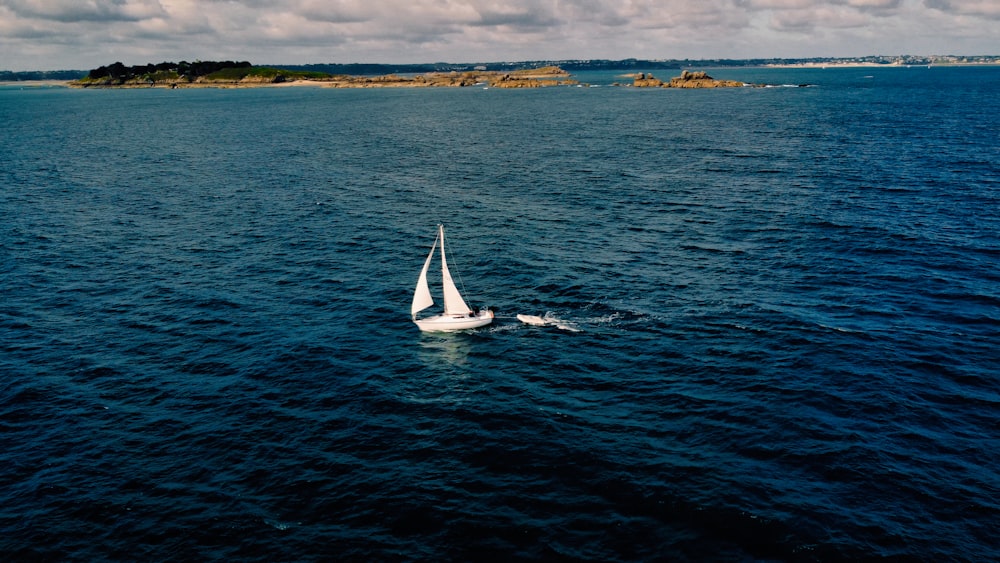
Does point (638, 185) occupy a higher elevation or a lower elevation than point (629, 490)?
higher

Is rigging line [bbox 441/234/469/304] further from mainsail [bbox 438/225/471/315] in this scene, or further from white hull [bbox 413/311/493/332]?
white hull [bbox 413/311/493/332]

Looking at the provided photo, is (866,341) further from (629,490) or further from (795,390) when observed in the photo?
(629,490)

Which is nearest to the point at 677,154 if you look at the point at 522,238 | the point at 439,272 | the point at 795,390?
the point at 522,238

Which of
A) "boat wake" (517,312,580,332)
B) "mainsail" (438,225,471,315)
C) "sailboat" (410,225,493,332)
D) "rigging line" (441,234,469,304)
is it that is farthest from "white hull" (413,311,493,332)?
"rigging line" (441,234,469,304)

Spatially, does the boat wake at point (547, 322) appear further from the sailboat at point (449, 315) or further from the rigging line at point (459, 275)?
the rigging line at point (459, 275)

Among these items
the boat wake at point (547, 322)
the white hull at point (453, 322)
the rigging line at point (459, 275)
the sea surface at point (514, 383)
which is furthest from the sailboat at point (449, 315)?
the rigging line at point (459, 275)
